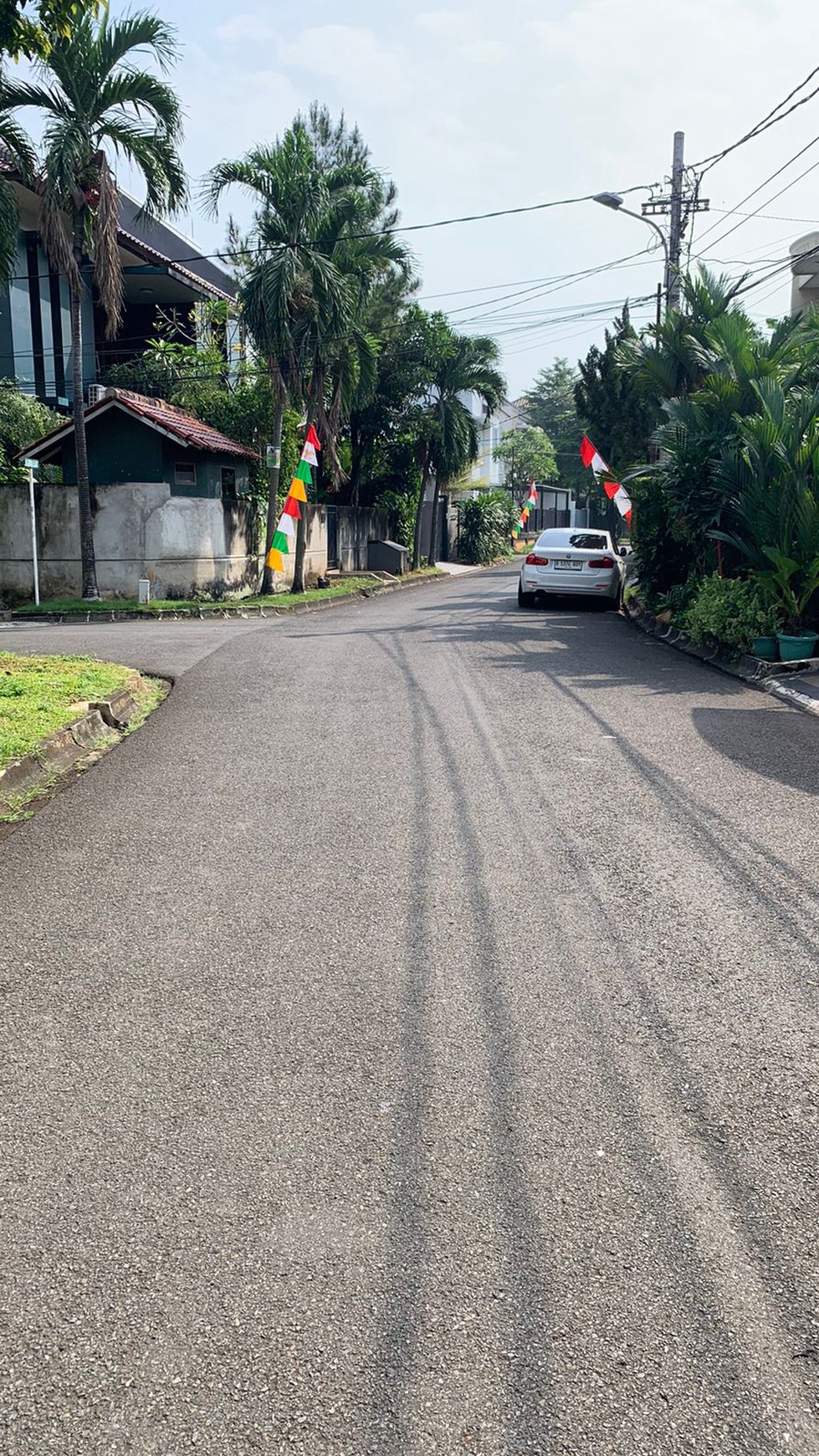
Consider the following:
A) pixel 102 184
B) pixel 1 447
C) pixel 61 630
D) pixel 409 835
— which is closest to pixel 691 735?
pixel 409 835

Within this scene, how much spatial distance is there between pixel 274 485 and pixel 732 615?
15.1 meters

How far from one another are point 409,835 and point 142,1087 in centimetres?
290

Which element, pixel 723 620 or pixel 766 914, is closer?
pixel 766 914

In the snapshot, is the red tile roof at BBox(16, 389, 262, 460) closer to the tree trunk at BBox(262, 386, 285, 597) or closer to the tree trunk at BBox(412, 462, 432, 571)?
the tree trunk at BBox(262, 386, 285, 597)

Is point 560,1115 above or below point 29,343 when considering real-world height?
below

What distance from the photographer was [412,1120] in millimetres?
3410

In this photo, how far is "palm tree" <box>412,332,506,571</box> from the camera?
120 ft

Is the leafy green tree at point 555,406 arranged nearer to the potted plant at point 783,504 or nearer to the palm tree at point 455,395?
the palm tree at point 455,395

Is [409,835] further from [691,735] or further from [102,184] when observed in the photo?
[102,184]

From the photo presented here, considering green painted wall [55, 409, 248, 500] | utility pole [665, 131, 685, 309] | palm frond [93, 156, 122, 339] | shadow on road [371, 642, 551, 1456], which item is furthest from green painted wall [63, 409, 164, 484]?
shadow on road [371, 642, 551, 1456]

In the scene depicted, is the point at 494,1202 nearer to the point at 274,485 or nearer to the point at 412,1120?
the point at 412,1120

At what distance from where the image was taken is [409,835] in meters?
6.32

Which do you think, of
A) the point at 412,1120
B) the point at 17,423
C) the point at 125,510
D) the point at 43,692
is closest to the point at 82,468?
the point at 125,510

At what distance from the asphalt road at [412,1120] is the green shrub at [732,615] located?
6156 millimetres
